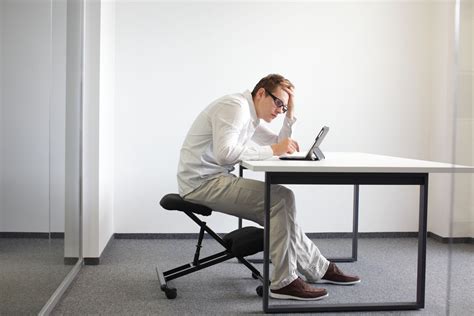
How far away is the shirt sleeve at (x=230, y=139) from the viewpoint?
10.6 feet

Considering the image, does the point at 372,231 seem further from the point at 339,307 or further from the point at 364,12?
the point at 339,307

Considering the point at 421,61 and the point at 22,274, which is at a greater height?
the point at 421,61

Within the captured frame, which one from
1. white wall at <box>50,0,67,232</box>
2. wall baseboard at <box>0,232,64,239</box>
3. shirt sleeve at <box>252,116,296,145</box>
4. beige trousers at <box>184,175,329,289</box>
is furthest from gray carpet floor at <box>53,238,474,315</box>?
shirt sleeve at <box>252,116,296,145</box>

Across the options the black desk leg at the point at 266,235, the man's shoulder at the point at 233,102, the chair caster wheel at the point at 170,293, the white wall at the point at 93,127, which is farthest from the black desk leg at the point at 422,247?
the white wall at the point at 93,127

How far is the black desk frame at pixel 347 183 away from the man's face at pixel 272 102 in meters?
0.62

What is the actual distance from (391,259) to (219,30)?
2188 millimetres

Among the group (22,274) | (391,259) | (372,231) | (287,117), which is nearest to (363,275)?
(391,259)

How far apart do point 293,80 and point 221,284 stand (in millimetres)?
2087

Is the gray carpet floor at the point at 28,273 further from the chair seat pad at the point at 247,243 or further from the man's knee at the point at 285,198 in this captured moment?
the man's knee at the point at 285,198

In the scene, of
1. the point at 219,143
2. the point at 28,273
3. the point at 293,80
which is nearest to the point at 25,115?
the point at 28,273

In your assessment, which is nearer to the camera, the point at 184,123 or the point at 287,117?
the point at 287,117

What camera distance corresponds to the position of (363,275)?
152 inches

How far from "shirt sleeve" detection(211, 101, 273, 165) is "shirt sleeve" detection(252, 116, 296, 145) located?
0.65 metres

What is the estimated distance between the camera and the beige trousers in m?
3.16
